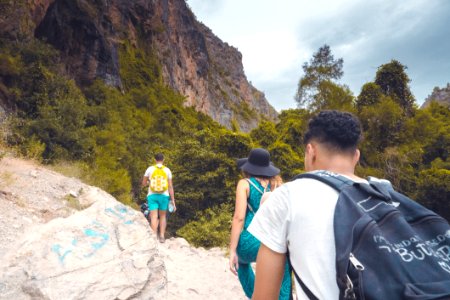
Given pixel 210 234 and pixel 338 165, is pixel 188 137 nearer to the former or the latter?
pixel 210 234

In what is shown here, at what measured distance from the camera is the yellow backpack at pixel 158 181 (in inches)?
251

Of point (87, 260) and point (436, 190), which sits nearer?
point (87, 260)

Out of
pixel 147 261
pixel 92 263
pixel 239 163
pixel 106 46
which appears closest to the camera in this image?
pixel 92 263

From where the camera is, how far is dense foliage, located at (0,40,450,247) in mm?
11078

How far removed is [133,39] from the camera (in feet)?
102

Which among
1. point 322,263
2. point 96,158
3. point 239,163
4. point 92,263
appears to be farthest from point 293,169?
point 322,263

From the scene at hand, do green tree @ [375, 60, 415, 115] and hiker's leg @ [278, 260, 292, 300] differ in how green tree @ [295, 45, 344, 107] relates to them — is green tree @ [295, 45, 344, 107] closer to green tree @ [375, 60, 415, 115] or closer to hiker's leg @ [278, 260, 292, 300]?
green tree @ [375, 60, 415, 115]

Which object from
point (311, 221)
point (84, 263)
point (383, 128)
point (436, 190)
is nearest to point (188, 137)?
point (383, 128)

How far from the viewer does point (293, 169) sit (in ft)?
56.2

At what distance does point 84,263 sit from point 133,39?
103 ft

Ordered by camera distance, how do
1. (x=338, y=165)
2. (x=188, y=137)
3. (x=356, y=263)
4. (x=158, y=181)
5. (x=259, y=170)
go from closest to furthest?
(x=356, y=263), (x=338, y=165), (x=259, y=170), (x=158, y=181), (x=188, y=137)

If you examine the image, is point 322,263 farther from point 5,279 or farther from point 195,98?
point 195,98

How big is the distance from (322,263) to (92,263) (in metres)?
2.23

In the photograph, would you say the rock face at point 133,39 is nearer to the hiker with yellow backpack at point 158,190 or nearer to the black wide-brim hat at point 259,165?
the hiker with yellow backpack at point 158,190
